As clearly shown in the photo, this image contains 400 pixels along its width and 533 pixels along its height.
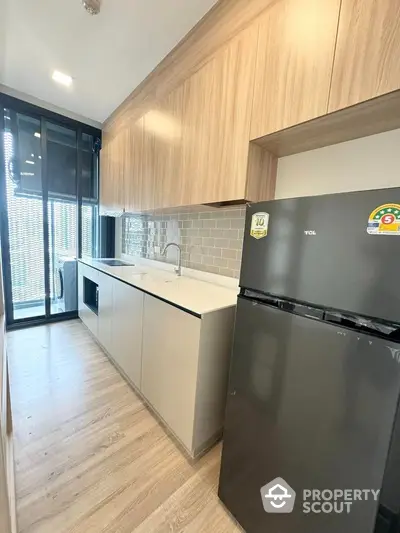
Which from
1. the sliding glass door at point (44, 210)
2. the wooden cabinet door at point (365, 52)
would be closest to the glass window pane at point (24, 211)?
the sliding glass door at point (44, 210)

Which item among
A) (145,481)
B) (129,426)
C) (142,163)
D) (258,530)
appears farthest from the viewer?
(142,163)

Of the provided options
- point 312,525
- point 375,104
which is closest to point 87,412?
point 312,525

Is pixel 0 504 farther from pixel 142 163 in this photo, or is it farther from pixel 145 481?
pixel 142 163

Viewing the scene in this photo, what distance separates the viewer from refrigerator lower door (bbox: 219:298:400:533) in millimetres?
688

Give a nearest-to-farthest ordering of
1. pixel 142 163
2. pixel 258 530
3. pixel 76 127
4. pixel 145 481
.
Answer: pixel 258 530 → pixel 145 481 → pixel 142 163 → pixel 76 127

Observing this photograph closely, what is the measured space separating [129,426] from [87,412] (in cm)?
35

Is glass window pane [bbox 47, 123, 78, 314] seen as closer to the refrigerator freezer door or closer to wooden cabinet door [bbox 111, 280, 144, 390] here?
wooden cabinet door [bbox 111, 280, 144, 390]

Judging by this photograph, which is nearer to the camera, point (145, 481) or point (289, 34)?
point (289, 34)

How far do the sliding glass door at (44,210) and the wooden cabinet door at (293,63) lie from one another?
2850 mm

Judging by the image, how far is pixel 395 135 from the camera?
109cm

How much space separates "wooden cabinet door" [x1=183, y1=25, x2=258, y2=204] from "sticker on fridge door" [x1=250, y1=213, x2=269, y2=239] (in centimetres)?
45

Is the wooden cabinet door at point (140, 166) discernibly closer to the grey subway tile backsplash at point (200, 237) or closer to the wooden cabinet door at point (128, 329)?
the grey subway tile backsplash at point (200, 237)

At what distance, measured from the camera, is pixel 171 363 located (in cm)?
150

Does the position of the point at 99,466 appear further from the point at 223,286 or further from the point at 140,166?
the point at 140,166
